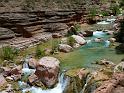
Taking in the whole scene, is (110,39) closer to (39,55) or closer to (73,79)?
(39,55)

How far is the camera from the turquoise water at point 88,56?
20.0 meters

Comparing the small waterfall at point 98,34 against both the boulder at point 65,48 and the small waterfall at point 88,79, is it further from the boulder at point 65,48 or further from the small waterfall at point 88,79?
the small waterfall at point 88,79

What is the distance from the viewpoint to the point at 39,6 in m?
31.1

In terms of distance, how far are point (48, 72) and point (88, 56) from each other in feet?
15.3

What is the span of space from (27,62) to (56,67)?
2.84 meters

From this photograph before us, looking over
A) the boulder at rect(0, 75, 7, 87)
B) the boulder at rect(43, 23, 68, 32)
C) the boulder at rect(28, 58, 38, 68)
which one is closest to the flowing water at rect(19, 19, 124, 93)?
the boulder at rect(28, 58, 38, 68)

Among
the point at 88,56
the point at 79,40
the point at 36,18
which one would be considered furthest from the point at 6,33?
the point at 88,56

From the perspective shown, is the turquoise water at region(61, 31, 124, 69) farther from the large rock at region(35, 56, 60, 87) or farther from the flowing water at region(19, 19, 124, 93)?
the large rock at region(35, 56, 60, 87)

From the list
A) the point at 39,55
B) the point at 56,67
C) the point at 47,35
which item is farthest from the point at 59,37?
the point at 56,67

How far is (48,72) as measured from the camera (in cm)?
1767

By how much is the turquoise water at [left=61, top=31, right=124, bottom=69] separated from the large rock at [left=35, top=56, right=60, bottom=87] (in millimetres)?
1708

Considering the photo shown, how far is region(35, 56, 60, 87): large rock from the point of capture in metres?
17.7

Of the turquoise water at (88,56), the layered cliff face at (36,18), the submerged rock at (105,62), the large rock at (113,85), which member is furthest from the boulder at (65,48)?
the large rock at (113,85)

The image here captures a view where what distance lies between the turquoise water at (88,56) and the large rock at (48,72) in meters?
1.71
